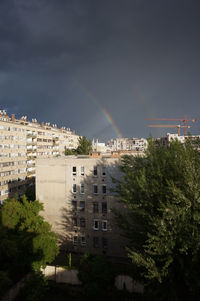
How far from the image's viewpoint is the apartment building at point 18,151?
4681 cm

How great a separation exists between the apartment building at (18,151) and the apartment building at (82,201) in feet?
81.6

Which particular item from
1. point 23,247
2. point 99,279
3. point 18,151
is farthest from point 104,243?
point 18,151

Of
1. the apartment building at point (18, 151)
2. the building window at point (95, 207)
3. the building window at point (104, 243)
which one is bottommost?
the building window at point (104, 243)

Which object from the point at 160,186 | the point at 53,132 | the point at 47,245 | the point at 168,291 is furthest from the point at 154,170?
the point at 53,132

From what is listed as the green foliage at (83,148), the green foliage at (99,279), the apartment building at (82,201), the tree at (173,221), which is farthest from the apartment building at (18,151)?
the tree at (173,221)

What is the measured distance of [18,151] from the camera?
5212cm

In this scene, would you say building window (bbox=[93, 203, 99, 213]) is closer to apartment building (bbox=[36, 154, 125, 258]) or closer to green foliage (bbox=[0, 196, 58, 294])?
apartment building (bbox=[36, 154, 125, 258])

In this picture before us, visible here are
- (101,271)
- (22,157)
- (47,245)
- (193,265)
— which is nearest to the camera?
(193,265)

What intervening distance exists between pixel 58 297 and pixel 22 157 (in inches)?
1674

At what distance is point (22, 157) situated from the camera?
53.5 metres

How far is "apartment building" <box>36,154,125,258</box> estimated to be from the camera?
78.4 ft

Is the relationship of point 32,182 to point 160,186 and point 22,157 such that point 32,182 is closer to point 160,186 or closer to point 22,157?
point 22,157

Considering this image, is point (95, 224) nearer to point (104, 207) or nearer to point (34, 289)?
point (104, 207)

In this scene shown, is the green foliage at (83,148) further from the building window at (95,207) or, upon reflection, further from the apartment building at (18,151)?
the building window at (95,207)
